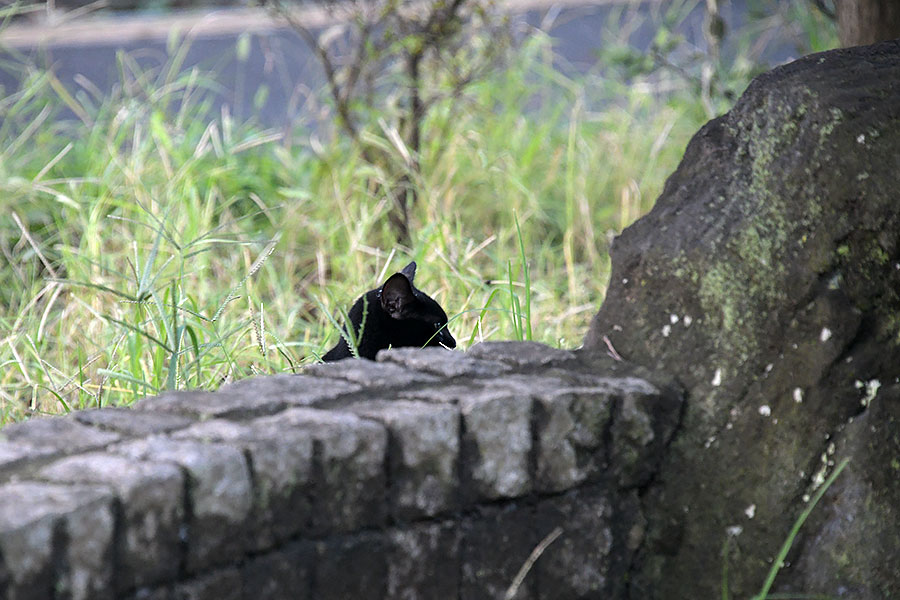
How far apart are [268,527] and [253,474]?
8 centimetres

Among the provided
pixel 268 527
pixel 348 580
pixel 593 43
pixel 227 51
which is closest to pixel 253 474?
pixel 268 527

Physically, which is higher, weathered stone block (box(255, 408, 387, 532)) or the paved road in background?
the paved road in background

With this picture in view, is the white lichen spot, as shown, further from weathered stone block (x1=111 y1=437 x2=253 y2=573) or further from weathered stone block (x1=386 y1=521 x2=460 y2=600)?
weathered stone block (x1=111 y1=437 x2=253 y2=573)

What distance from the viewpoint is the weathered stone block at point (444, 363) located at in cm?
178

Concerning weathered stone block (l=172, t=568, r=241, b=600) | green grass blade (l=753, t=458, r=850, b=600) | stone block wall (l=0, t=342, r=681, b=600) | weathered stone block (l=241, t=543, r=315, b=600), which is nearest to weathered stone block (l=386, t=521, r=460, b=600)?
stone block wall (l=0, t=342, r=681, b=600)

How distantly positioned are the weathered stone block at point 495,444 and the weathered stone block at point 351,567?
0.58 ft

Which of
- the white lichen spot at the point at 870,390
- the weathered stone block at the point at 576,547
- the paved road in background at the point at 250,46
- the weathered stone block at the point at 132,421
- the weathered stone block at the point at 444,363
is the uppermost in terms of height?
the paved road in background at the point at 250,46

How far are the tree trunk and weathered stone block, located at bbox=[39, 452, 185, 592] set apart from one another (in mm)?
2790

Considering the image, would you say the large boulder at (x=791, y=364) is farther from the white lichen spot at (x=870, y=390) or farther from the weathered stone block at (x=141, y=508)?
the weathered stone block at (x=141, y=508)

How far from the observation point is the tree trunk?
3.34 metres

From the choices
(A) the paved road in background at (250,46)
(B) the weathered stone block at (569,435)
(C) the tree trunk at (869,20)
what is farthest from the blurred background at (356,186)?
(B) the weathered stone block at (569,435)

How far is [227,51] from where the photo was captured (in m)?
6.27

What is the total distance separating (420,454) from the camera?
1.58 meters

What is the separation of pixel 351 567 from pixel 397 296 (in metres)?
1.18
